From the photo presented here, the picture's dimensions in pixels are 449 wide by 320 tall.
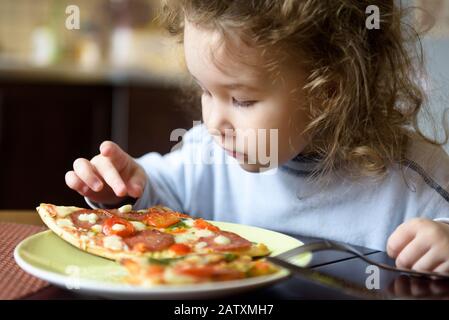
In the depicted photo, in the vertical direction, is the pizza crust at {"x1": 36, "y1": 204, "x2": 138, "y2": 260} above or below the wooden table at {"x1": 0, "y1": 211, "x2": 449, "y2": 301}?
above

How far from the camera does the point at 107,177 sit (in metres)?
1.06

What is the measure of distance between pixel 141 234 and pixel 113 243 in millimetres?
58

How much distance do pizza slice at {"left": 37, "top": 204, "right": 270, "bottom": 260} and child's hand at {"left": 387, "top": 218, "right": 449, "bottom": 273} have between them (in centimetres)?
17

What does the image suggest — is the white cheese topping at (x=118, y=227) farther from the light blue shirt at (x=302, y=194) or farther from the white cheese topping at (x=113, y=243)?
the light blue shirt at (x=302, y=194)

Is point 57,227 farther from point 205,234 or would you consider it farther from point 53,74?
point 53,74

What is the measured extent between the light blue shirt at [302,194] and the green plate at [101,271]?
1.04 ft

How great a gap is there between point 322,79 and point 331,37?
0.23ft

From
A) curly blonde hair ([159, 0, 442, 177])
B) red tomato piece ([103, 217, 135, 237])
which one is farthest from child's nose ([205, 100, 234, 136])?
red tomato piece ([103, 217, 135, 237])

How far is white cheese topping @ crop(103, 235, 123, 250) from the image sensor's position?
0.77 metres

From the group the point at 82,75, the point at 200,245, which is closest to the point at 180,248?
the point at 200,245

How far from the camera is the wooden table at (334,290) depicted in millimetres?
656

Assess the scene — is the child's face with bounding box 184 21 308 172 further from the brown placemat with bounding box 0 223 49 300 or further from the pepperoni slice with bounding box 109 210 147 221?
the brown placemat with bounding box 0 223 49 300

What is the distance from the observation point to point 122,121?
120 inches
